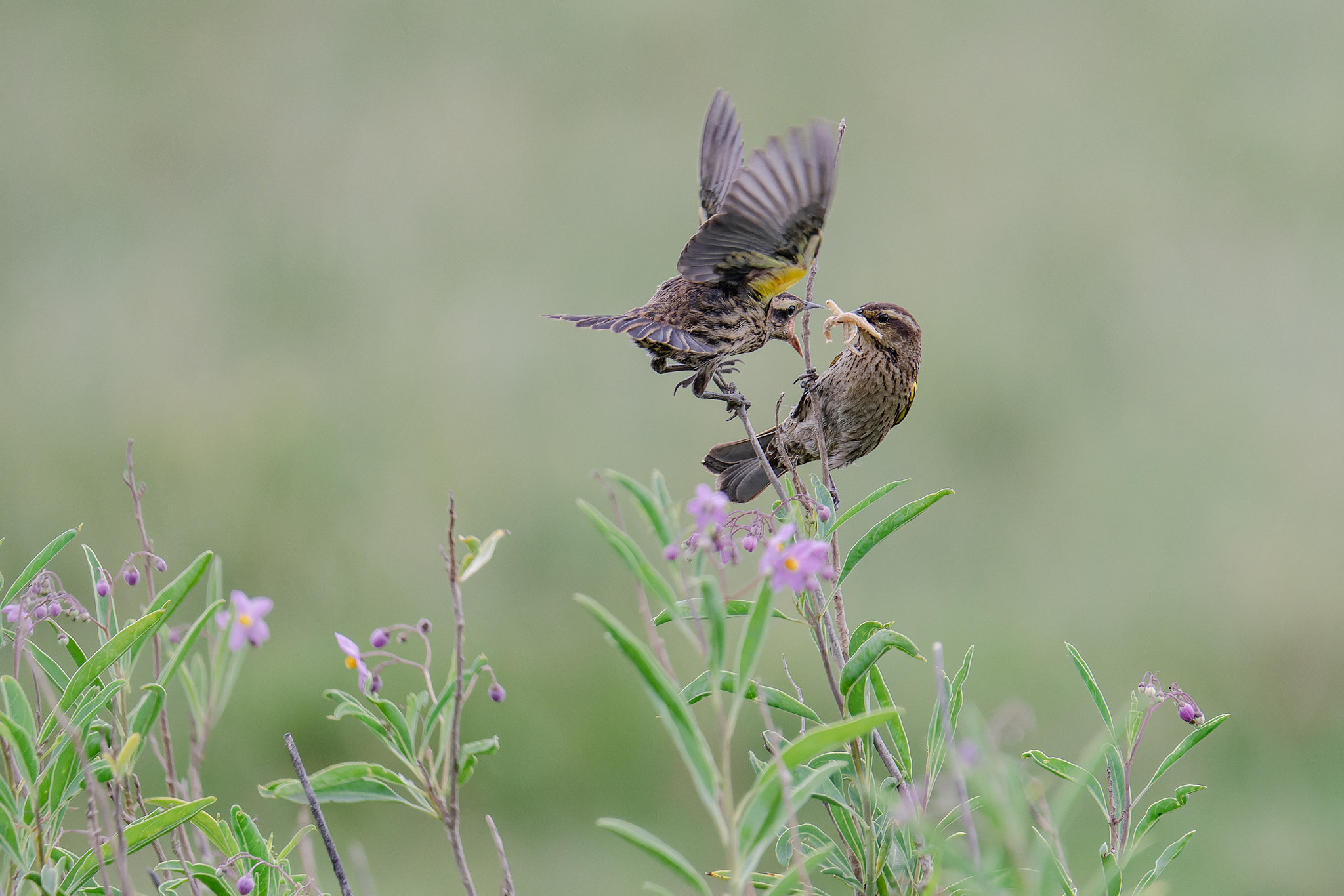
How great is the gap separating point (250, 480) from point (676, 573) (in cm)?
385

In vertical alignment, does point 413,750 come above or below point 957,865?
above

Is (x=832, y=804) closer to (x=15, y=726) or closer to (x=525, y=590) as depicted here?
(x=15, y=726)

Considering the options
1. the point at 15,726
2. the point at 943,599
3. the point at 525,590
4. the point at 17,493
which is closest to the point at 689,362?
the point at 15,726

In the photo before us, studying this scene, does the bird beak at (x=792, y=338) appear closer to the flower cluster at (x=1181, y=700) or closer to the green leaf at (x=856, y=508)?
the green leaf at (x=856, y=508)

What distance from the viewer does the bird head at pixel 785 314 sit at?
171 centimetres

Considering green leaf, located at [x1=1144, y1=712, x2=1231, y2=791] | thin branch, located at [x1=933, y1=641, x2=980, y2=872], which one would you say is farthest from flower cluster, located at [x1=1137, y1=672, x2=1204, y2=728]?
thin branch, located at [x1=933, y1=641, x2=980, y2=872]

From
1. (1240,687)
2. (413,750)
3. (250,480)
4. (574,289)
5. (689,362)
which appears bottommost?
(1240,687)

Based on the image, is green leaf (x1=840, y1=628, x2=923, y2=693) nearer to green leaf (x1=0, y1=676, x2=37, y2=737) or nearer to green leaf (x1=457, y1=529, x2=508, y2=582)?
green leaf (x1=457, y1=529, x2=508, y2=582)

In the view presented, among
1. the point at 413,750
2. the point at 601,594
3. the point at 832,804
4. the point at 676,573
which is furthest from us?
the point at 601,594

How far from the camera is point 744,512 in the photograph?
1092mm

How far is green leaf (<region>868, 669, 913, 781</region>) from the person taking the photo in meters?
1.13

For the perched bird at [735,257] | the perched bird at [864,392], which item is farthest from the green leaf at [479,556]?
the perched bird at [864,392]

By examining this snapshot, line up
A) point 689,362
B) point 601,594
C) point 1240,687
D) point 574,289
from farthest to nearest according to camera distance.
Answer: point 574,289 → point 601,594 → point 1240,687 → point 689,362

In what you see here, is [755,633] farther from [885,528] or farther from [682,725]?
[885,528]
